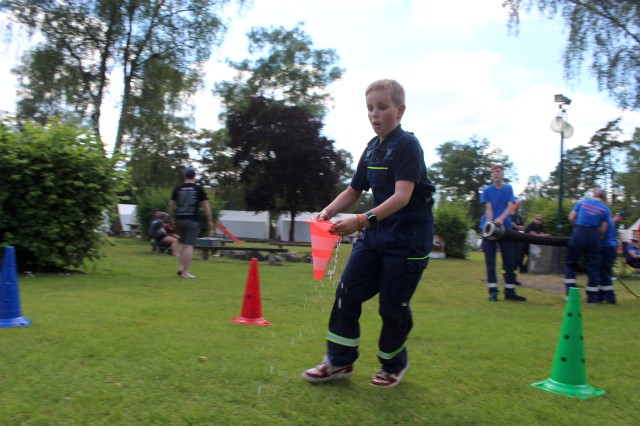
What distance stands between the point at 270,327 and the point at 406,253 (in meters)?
2.50

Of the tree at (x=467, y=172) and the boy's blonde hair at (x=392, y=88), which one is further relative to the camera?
the tree at (x=467, y=172)

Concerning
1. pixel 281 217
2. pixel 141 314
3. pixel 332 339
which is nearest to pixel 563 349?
pixel 332 339

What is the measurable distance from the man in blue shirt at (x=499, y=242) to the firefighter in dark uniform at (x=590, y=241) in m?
0.94

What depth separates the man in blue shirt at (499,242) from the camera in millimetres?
8711

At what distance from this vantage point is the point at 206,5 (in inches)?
878

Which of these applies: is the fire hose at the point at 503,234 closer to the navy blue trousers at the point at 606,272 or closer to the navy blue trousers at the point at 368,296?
the navy blue trousers at the point at 606,272

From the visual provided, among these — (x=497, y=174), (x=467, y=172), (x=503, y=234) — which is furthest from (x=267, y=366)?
(x=467, y=172)

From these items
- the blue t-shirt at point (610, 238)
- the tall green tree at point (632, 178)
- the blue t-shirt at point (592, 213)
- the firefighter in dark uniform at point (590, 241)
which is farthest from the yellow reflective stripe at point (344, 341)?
the tall green tree at point (632, 178)

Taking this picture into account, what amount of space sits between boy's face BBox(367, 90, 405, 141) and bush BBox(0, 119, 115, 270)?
691 cm

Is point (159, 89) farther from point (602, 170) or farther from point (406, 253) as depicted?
point (602, 170)

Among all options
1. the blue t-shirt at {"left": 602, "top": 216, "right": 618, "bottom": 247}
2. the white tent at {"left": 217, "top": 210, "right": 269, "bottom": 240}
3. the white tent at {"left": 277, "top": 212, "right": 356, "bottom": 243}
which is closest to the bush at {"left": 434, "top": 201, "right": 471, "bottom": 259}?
the blue t-shirt at {"left": 602, "top": 216, "right": 618, "bottom": 247}

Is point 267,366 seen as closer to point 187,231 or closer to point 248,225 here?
point 187,231

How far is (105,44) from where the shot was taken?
73.5 ft

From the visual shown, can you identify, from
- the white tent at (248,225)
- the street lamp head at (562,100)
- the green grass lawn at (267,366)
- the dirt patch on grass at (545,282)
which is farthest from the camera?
the white tent at (248,225)
